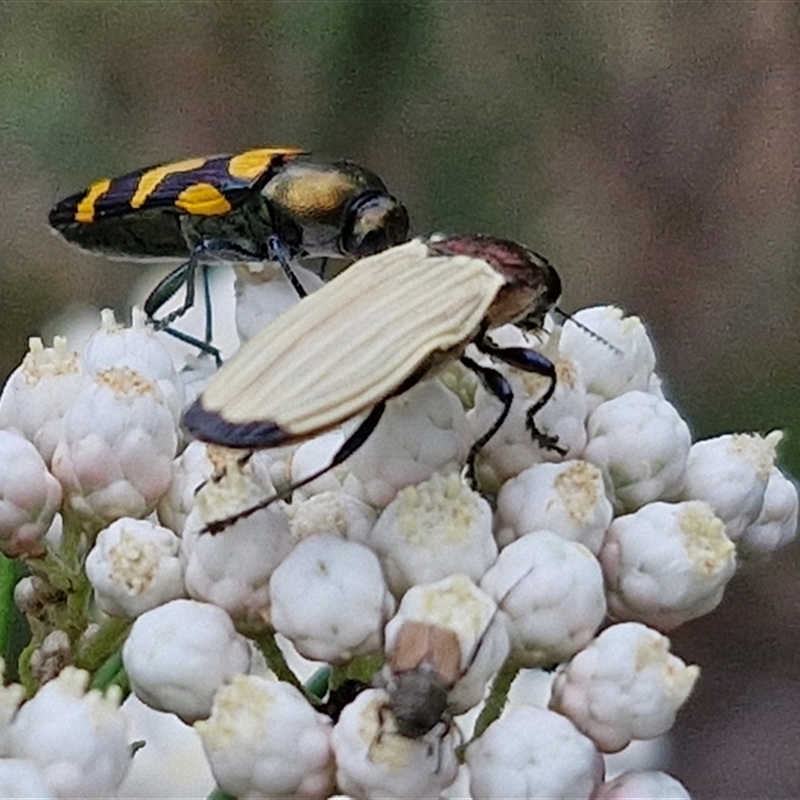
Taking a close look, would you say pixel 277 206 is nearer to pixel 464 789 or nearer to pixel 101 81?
pixel 464 789

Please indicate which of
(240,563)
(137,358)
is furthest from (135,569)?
(137,358)

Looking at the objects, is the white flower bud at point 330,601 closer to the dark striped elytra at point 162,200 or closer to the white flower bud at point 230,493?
the white flower bud at point 230,493

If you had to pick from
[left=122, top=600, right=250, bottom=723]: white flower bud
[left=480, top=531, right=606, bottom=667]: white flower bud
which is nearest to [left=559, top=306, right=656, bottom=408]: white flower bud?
[left=480, top=531, right=606, bottom=667]: white flower bud

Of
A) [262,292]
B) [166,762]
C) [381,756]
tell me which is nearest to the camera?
[381,756]

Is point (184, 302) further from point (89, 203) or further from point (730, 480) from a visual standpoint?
point (730, 480)

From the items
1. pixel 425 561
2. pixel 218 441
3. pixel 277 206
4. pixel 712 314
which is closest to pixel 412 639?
pixel 425 561

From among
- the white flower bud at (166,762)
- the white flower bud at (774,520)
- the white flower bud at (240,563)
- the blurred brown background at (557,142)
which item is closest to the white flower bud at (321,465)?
the white flower bud at (240,563)
